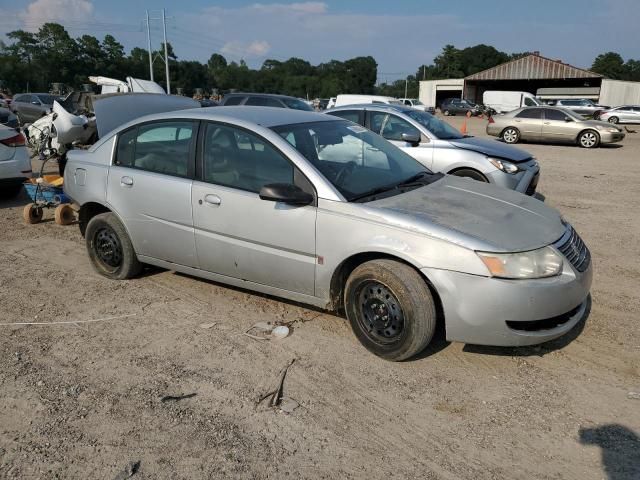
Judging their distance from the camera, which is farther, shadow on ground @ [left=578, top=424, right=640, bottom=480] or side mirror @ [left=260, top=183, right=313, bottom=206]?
side mirror @ [left=260, top=183, right=313, bottom=206]

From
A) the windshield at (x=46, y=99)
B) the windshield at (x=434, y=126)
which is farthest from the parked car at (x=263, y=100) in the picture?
the windshield at (x=46, y=99)

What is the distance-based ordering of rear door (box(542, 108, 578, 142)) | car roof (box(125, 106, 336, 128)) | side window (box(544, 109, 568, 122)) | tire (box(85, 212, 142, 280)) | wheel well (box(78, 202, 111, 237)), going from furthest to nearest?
side window (box(544, 109, 568, 122)) < rear door (box(542, 108, 578, 142)) < wheel well (box(78, 202, 111, 237)) < tire (box(85, 212, 142, 280)) < car roof (box(125, 106, 336, 128))

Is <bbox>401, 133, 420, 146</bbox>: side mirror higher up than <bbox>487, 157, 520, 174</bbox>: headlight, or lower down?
higher up

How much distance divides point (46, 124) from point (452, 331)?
28.1 ft

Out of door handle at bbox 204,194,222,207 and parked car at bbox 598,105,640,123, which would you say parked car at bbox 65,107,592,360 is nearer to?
door handle at bbox 204,194,222,207

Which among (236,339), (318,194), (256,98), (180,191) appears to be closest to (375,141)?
(318,194)

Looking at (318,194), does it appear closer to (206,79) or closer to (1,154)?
(1,154)

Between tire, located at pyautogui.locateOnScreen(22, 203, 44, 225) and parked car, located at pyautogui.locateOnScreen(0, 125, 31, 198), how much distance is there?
123 cm

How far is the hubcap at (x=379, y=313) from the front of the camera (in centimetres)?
351

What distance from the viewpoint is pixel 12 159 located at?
8.27 metres

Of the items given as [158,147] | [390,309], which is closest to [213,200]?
[158,147]

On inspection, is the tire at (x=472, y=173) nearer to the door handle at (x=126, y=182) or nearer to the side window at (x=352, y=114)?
the side window at (x=352, y=114)

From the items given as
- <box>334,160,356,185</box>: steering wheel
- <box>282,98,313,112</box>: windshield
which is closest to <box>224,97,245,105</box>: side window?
<box>282,98,313,112</box>: windshield

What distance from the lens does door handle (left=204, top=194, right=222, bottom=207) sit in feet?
13.7
